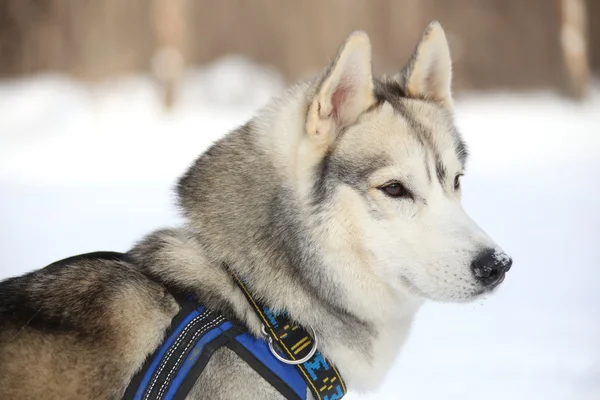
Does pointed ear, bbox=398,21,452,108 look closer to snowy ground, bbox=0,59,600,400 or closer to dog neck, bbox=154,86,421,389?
dog neck, bbox=154,86,421,389

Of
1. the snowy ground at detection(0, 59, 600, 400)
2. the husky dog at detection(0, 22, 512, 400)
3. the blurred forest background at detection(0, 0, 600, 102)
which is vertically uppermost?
the husky dog at detection(0, 22, 512, 400)

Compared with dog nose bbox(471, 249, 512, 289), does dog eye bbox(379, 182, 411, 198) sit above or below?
above

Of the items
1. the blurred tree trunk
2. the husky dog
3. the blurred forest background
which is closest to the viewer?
the husky dog

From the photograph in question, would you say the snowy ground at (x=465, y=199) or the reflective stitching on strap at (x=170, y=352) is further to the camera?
the snowy ground at (x=465, y=199)

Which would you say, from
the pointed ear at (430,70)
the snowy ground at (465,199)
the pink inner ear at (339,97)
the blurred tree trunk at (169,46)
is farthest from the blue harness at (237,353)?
the blurred tree trunk at (169,46)

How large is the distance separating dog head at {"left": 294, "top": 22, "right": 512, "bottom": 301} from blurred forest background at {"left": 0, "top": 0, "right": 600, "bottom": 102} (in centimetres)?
1141

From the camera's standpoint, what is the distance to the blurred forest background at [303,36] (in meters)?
14.2

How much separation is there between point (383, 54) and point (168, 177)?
8.13 meters

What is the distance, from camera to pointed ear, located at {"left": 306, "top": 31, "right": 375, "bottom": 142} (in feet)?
7.11

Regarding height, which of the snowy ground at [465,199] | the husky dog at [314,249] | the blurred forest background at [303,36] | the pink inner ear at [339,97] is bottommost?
the snowy ground at [465,199]

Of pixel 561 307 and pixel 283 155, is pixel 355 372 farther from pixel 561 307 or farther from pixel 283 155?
pixel 561 307

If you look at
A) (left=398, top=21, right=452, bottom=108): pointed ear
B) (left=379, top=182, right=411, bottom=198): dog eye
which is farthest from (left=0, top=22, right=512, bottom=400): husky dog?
(left=398, top=21, right=452, bottom=108): pointed ear

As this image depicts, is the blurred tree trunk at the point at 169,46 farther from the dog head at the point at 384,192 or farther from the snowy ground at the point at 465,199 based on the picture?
the dog head at the point at 384,192

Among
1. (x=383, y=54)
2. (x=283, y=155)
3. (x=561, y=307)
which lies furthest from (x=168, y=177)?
(x=383, y=54)
